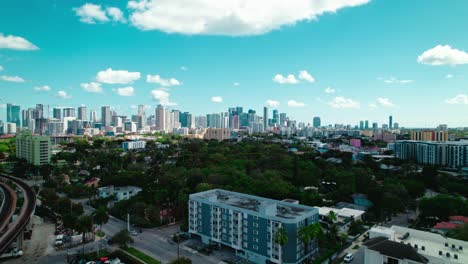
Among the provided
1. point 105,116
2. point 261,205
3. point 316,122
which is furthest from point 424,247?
point 316,122

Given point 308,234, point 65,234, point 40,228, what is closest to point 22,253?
point 65,234

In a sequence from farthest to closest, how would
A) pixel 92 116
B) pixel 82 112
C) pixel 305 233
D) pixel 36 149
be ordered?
pixel 92 116 < pixel 82 112 < pixel 36 149 < pixel 305 233

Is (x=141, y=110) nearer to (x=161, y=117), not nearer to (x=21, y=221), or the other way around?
(x=161, y=117)

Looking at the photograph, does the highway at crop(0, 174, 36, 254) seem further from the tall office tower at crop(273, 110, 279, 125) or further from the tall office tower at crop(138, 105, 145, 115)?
the tall office tower at crop(273, 110, 279, 125)

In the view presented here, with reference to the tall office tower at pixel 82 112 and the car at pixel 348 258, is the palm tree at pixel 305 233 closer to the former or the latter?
the car at pixel 348 258

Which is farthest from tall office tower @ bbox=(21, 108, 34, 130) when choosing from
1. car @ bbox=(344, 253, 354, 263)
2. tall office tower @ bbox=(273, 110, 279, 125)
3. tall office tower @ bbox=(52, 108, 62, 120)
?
car @ bbox=(344, 253, 354, 263)

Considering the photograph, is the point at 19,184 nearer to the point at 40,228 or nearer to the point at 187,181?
the point at 40,228
